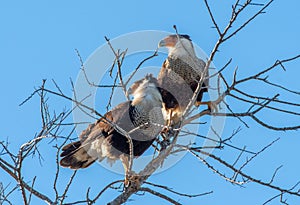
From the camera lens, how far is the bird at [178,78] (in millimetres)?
5889

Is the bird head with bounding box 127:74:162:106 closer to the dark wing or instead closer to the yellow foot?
the dark wing

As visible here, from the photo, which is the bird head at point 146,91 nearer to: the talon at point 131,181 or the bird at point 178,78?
the bird at point 178,78

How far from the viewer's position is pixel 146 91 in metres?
5.60

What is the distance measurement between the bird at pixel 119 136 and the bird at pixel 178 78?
1.15 ft

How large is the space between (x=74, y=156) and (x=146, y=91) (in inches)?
38.3

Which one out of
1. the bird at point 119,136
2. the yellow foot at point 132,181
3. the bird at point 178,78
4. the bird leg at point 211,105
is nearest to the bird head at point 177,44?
the bird at point 178,78

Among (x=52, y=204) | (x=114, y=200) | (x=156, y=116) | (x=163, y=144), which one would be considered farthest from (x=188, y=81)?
(x=52, y=204)

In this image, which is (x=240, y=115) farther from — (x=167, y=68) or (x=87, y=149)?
(x=167, y=68)

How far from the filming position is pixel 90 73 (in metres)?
5.01

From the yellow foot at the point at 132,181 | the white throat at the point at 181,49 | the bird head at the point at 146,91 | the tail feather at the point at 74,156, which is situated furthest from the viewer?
the white throat at the point at 181,49

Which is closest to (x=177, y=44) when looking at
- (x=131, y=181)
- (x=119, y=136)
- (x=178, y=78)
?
(x=178, y=78)

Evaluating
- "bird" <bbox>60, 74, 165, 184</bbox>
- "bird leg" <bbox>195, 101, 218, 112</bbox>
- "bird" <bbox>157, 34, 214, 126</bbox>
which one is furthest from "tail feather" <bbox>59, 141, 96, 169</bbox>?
"bird leg" <bbox>195, 101, 218, 112</bbox>

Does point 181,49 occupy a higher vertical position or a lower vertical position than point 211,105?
higher

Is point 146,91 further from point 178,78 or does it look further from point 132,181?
point 132,181
